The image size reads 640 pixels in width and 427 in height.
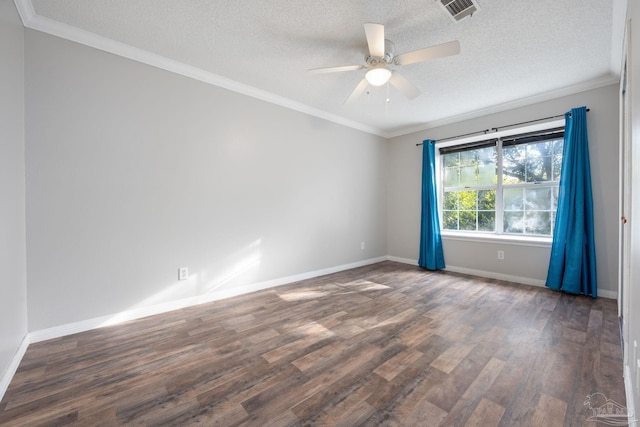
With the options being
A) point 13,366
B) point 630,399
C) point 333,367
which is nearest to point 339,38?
point 333,367

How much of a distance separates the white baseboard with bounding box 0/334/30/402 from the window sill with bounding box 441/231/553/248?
4952 millimetres

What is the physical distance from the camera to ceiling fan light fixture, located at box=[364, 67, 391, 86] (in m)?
2.24

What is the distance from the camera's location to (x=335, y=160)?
427cm

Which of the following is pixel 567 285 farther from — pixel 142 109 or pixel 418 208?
pixel 142 109

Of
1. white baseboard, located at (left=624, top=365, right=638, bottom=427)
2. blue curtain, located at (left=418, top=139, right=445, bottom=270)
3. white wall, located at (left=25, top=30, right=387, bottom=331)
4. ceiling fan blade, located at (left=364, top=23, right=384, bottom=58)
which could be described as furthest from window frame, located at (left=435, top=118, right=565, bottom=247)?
ceiling fan blade, located at (left=364, top=23, right=384, bottom=58)

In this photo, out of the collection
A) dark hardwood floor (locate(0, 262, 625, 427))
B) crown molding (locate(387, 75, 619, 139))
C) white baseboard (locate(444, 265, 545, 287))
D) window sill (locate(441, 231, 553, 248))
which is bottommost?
dark hardwood floor (locate(0, 262, 625, 427))

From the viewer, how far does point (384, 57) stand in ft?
7.28

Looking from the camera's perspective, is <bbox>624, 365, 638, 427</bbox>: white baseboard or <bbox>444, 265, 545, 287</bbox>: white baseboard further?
<bbox>444, 265, 545, 287</bbox>: white baseboard

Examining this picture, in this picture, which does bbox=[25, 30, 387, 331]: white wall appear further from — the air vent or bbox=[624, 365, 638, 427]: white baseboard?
bbox=[624, 365, 638, 427]: white baseboard

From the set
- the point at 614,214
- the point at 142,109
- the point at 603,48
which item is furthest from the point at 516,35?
the point at 142,109

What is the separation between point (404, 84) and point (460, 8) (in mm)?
672

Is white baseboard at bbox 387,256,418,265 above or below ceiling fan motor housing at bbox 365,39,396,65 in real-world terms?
below

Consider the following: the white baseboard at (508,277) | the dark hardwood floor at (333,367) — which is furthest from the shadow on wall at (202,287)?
the white baseboard at (508,277)

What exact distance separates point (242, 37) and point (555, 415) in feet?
A: 11.0
